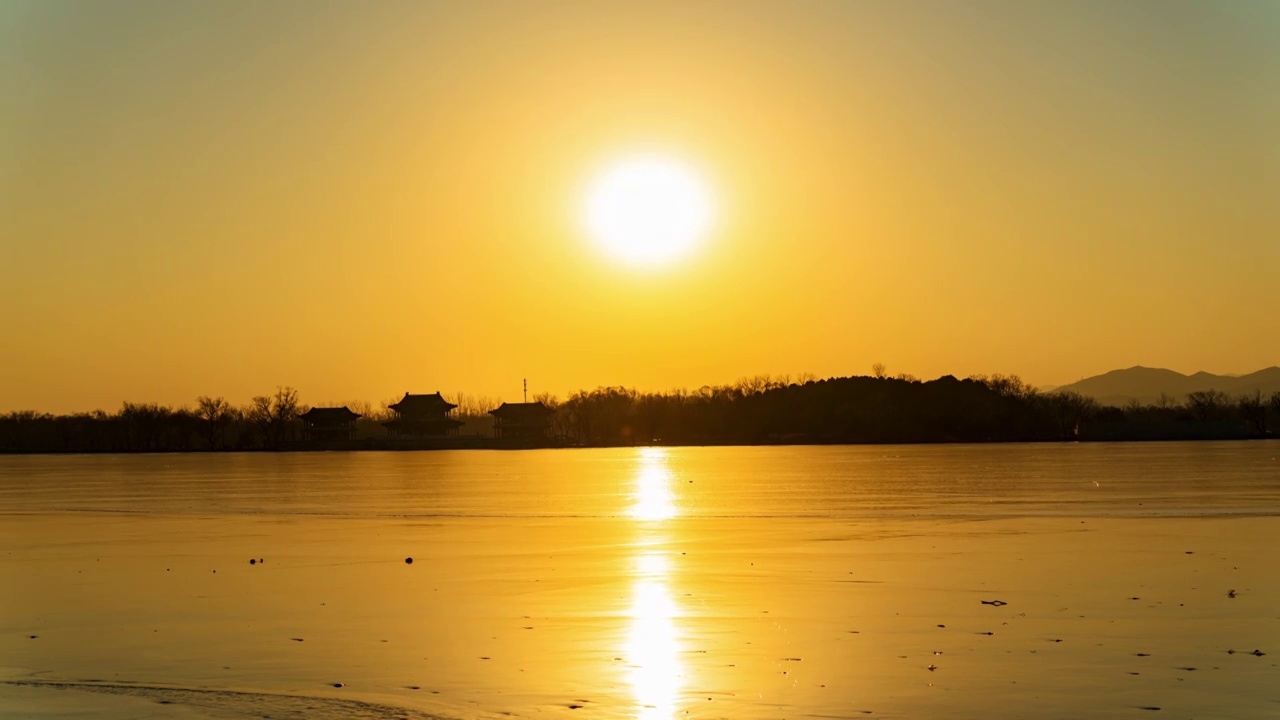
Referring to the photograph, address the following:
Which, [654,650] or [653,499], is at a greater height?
[653,499]

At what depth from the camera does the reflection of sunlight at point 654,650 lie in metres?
12.6

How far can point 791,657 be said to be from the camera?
15.0 meters

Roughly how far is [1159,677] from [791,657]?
4.00 m

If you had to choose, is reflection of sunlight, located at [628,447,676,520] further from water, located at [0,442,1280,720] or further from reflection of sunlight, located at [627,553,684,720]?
reflection of sunlight, located at [627,553,684,720]

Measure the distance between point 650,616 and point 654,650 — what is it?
2.93 metres

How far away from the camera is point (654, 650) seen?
50.9 feet

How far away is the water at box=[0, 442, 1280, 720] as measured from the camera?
12.9 meters

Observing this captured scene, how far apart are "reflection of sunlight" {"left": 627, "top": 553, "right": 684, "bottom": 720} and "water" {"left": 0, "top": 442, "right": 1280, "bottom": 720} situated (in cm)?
6

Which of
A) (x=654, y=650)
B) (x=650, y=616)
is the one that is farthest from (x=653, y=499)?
(x=654, y=650)

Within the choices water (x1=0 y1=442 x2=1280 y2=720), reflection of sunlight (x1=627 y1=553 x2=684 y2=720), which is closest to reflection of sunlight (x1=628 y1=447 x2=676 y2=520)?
water (x1=0 y1=442 x2=1280 y2=720)

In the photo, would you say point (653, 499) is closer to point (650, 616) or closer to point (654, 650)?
point (650, 616)

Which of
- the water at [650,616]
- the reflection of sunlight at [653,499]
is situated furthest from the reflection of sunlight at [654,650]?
the reflection of sunlight at [653,499]

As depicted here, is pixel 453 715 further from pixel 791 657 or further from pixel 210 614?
pixel 210 614

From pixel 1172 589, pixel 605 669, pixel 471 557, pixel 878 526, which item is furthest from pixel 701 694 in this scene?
pixel 878 526
